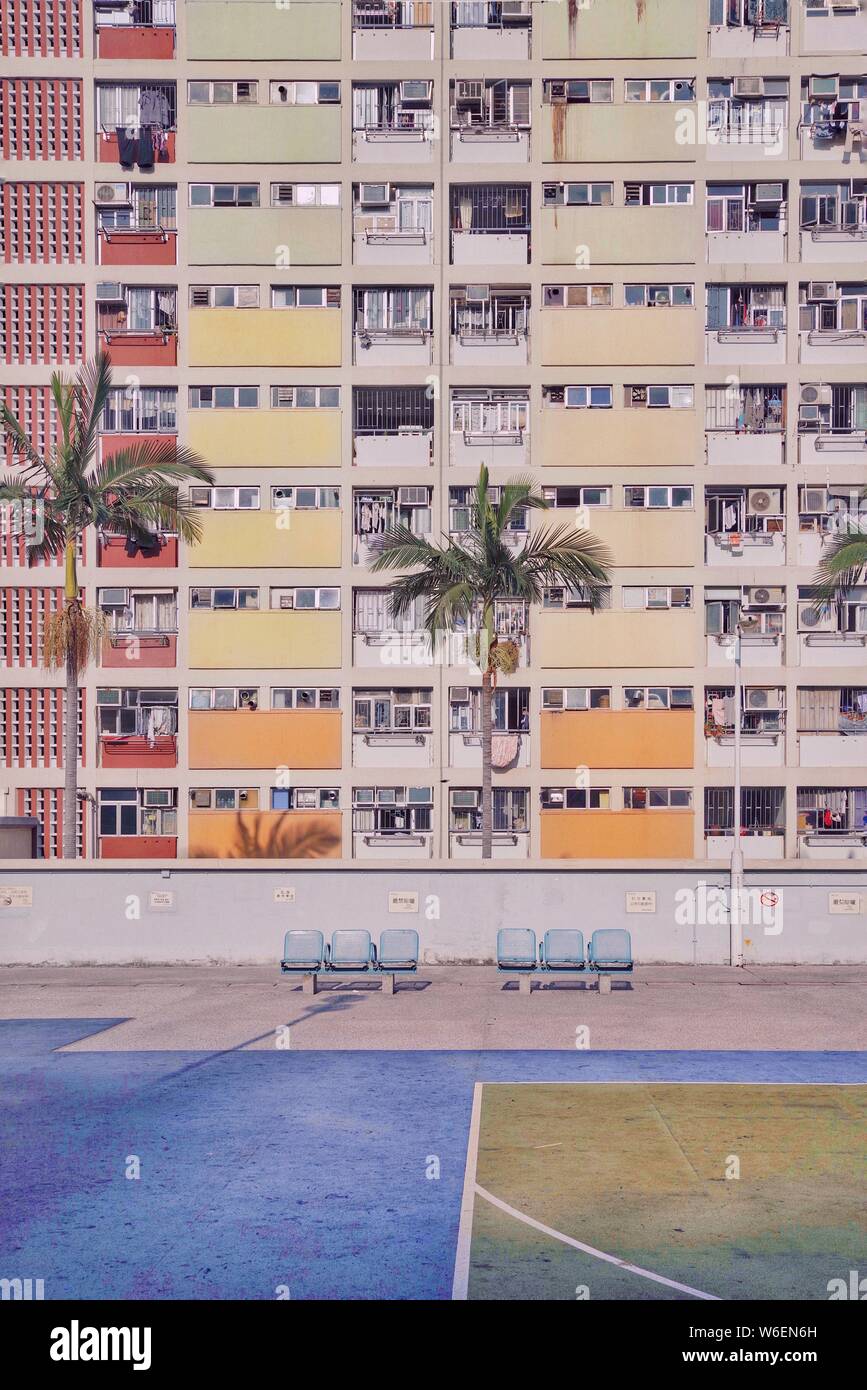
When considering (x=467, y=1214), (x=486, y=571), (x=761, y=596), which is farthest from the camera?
(x=761, y=596)

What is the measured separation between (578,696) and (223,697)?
1204 centimetres

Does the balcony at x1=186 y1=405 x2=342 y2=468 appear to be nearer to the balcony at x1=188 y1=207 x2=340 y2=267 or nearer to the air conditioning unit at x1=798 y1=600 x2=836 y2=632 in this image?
the balcony at x1=188 y1=207 x2=340 y2=267

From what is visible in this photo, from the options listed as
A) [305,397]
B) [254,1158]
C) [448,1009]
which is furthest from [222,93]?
[254,1158]

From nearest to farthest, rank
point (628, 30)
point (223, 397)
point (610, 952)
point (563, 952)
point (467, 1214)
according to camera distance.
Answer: point (467, 1214) → point (610, 952) → point (563, 952) → point (628, 30) → point (223, 397)

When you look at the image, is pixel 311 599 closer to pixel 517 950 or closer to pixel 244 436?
pixel 244 436

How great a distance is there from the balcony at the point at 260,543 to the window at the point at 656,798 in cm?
1266

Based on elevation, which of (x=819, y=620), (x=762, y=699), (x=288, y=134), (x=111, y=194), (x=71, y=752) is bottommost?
(x=71, y=752)

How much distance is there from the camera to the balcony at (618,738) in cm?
4278

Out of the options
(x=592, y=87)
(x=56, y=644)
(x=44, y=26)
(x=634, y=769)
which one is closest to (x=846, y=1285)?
(x=56, y=644)

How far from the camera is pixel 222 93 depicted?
1703 inches

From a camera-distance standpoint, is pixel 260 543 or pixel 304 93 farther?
pixel 304 93

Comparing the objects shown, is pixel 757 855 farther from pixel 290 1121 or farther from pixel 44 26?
pixel 44 26

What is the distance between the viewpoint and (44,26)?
4294 cm

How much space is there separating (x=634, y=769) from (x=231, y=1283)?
108 ft
